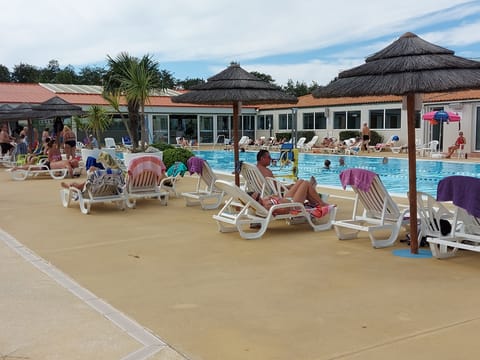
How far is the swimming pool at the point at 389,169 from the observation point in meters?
15.3

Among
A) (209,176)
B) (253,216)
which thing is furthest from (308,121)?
(253,216)

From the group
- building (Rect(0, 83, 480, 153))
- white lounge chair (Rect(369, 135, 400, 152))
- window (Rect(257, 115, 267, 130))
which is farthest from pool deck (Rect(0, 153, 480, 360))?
window (Rect(257, 115, 267, 130))

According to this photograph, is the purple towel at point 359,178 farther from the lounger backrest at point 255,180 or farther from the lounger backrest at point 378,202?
the lounger backrest at point 255,180

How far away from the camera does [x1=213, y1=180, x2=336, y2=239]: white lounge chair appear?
6.87 m

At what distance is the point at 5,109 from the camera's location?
21531 mm

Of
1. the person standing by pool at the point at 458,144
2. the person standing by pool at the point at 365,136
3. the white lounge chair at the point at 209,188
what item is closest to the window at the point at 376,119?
the person standing by pool at the point at 365,136

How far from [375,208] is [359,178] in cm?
55

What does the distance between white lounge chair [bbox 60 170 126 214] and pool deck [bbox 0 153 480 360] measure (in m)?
1.67

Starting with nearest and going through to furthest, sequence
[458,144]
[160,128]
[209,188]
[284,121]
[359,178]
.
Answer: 1. [359,178]
2. [209,188]
3. [458,144]
4. [160,128]
5. [284,121]

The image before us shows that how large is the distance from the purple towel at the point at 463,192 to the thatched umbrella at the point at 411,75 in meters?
0.52

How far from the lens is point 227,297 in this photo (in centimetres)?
452

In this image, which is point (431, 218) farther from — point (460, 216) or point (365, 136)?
point (365, 136)

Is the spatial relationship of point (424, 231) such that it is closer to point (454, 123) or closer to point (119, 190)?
point (119, 190)

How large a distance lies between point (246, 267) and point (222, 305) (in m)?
1.21
